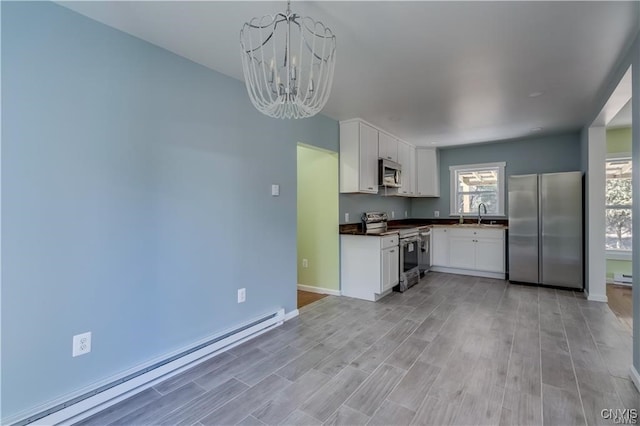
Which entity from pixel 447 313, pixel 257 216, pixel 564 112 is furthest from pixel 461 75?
pixel 447 313

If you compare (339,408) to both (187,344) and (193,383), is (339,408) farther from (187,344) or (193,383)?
(187,344)

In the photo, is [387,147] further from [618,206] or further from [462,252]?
[618,206]

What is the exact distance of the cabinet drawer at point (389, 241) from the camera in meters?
3.87

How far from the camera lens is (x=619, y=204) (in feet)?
15.6

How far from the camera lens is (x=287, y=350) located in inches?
100

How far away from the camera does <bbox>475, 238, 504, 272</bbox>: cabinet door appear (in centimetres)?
500

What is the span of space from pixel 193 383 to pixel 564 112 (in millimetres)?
4954

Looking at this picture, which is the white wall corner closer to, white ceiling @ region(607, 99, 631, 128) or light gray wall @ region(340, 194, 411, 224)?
white ceiling @ region(607, 99, 631, 128)

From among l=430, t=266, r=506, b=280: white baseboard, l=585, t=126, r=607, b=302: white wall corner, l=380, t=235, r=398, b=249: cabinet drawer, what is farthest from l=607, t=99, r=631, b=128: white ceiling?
l=380, t=235, r=398, b=249: cabinet drawer

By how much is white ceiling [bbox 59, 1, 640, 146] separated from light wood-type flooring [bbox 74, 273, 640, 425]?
2.42 metres

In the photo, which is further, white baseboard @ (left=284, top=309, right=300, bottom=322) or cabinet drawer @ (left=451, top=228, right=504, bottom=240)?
cabinet drawer @ (left=451, top=228, right=504, bottom=240)

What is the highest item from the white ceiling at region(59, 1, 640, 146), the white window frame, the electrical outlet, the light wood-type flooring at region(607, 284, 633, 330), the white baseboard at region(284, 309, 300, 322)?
the white ceiling at region(59, 1, 640, 146)

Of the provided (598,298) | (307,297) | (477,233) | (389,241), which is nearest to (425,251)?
(477,233)

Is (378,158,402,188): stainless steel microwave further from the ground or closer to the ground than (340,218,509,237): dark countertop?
further from the ground
